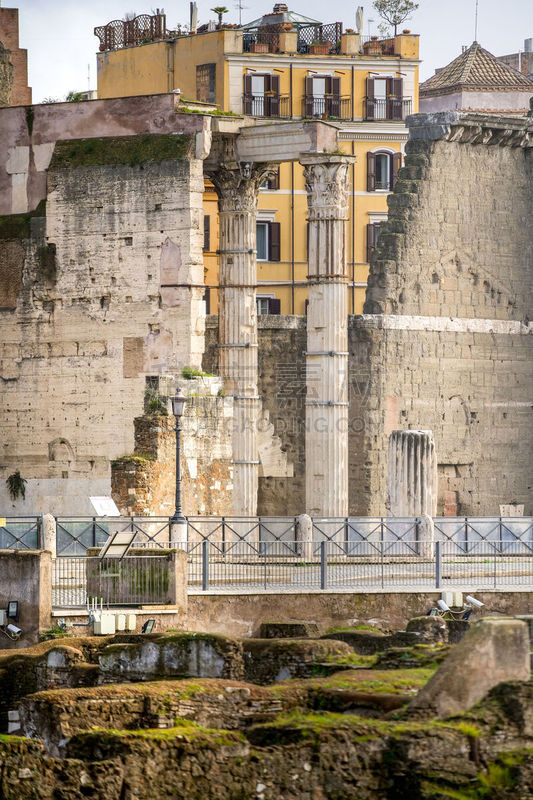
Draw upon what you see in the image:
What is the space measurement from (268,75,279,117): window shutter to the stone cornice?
1167 cm

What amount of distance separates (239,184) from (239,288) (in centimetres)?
185

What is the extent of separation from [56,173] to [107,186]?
41.6 inches

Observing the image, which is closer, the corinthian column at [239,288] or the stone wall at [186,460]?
the stone wall at [186,460]

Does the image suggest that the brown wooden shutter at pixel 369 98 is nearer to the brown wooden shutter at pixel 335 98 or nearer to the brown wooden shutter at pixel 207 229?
the brown wooden shutter at pixel 335 98

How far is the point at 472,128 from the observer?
46.6m

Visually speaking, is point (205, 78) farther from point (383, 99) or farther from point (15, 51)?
point (15, 51)

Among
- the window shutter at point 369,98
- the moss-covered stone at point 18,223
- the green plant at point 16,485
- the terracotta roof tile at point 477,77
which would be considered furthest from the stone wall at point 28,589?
the terracotta roof tile at point 477,77

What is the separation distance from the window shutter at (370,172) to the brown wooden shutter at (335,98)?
1.36 meters

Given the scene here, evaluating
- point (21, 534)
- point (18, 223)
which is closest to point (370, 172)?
point (18, 223)

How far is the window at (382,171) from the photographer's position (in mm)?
59531

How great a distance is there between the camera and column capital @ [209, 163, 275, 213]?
41.5m

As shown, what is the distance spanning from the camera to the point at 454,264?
153 ft

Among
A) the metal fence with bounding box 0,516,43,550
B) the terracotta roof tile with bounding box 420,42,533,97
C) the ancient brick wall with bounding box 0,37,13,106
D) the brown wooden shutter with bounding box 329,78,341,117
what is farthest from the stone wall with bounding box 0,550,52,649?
the terracotta roof tile with bounding box 420,42,533,97

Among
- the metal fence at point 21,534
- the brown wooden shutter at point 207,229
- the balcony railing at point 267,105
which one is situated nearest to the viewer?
the metal fence at point 21,534
